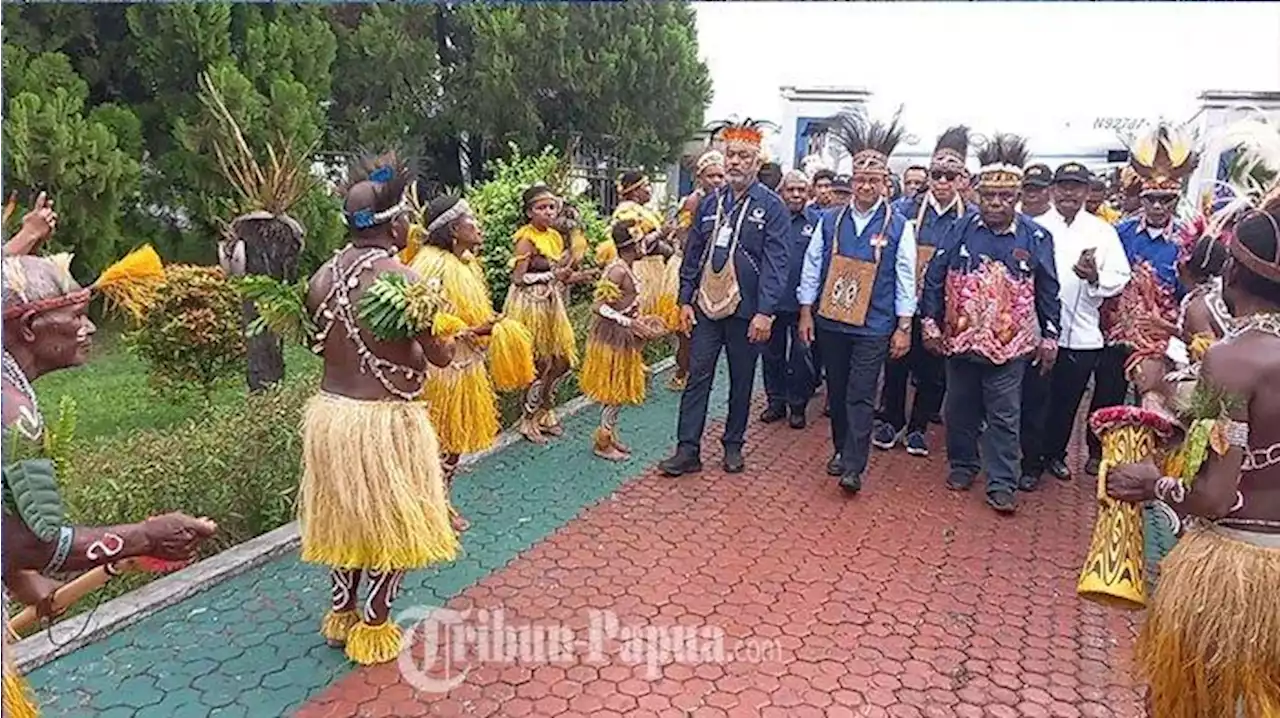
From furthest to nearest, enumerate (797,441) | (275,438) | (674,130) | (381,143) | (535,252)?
(674,130) → (381,143) → (797,441) → (535,252) → (275,438)

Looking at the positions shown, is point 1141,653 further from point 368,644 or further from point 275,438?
point 275,438

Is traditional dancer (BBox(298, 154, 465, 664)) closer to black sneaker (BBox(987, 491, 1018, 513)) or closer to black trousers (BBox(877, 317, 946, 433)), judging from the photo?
black sneaker (BBox(987, 491, 1018, 513))

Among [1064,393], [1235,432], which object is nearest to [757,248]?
[1064,393]

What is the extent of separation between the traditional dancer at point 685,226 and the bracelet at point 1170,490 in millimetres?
4490

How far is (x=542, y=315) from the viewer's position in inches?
251

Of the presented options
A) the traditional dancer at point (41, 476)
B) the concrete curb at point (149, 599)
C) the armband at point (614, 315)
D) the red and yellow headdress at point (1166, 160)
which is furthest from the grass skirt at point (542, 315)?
the traditional dancer at point (41, 476)

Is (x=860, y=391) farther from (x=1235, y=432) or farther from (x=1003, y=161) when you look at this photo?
(x=1235, y=432)

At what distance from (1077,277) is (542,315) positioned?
3.15 meters

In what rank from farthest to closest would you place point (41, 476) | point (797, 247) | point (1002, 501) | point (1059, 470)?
point (797, 247) → point (1059, 470) → point (1002, 501) → point (41, 476)

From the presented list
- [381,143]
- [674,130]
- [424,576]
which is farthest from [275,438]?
[674,130]

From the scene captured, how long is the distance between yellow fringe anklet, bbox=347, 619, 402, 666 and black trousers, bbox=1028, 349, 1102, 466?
4.21 metres

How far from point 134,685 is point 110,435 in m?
4.15

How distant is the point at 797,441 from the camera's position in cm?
703

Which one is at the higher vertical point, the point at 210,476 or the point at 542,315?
the point at 542,315
